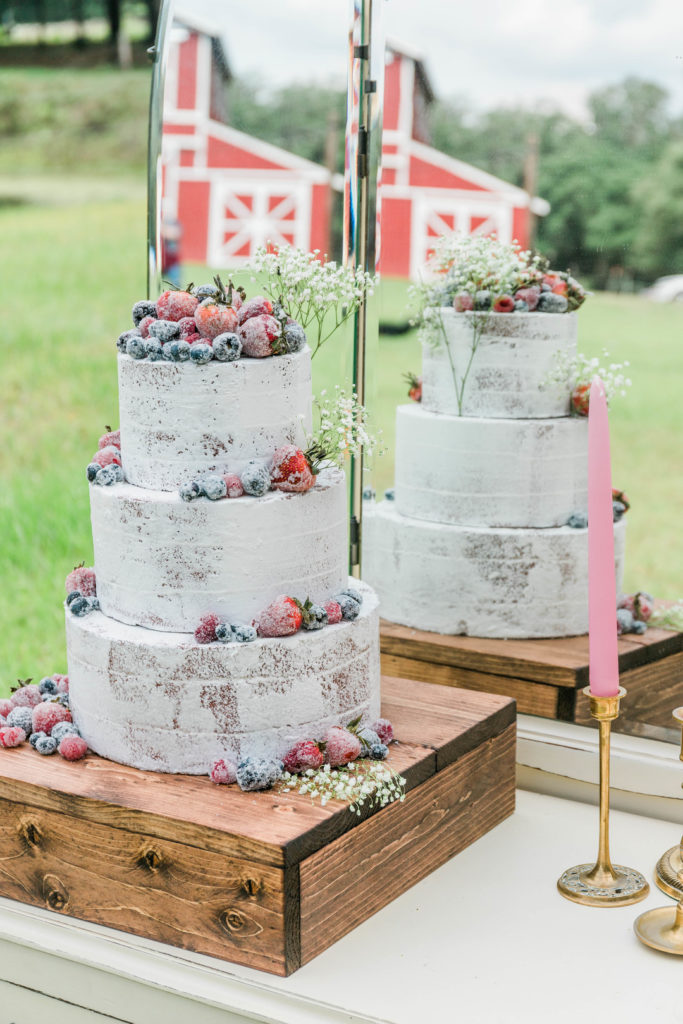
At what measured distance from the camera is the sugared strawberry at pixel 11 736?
154 centimetres

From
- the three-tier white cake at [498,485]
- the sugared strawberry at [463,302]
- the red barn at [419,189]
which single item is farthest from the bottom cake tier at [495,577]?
the red barn at [419,189]

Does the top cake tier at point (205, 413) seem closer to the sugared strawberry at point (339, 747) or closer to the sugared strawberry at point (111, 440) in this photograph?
the sugared strawberry at point (111, 440)

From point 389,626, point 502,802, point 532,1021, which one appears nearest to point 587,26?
point 389,626

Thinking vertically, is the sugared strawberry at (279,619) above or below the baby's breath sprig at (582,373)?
below

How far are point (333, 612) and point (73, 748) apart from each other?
1.26 feet

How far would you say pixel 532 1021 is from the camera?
124cm

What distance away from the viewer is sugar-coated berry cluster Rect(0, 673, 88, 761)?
1.50 meters

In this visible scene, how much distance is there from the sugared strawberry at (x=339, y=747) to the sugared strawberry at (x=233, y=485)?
1.09ft

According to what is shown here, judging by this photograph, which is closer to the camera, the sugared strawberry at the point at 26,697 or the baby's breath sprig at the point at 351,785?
the baby's breath sprig at the point at 351,785

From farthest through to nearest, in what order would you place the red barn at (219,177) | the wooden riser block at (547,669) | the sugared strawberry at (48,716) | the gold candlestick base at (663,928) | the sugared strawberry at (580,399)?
the red barn at (219,177)
the sugared strawberry at (580,399)
the wooden riser block at (547,669)
the sugared strawberry at (48,716)
the gold candlestick base at (663,928)

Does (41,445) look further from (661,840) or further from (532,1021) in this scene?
(532,1021)

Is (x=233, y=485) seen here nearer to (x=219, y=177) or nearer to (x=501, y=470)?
(x=501, y=470)

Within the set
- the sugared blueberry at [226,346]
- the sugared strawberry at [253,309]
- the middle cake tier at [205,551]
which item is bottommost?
the middle cake tier at [205,551]

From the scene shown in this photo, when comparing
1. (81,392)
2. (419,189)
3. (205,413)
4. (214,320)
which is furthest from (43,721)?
(81,392)
